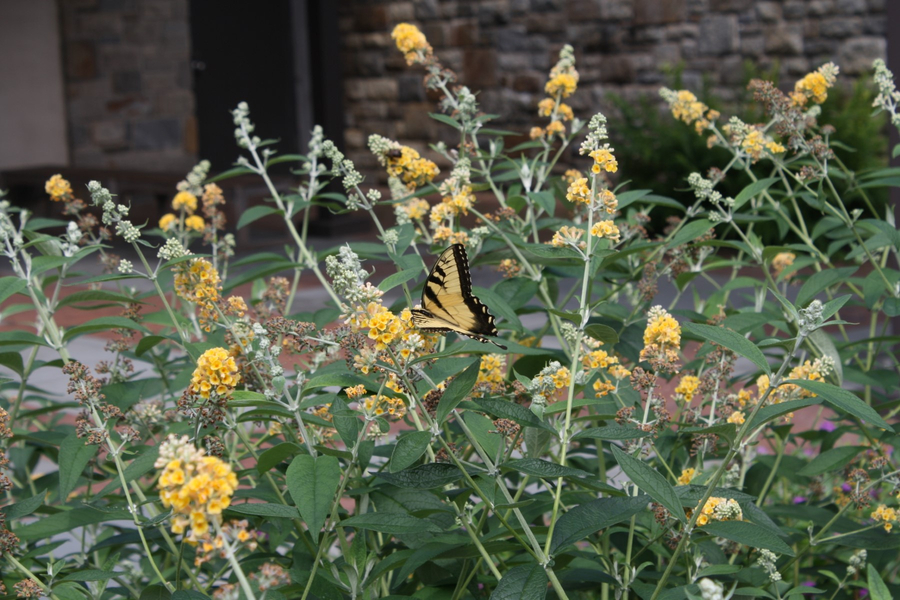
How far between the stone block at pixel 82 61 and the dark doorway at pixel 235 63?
112cm

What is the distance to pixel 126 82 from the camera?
958 cm

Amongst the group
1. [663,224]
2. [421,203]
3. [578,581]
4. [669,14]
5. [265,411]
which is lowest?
[663,224]

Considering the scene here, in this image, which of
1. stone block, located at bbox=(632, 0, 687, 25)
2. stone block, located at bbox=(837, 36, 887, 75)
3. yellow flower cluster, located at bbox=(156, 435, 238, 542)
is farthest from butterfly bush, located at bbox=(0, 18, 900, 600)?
stone block, located at bbox=(632, 0, 687, 25)

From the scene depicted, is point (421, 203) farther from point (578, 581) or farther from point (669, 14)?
point (669, 14)

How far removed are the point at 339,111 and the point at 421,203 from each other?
302 inches

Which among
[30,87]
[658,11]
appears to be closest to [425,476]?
[658,11]

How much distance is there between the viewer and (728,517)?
1.31 meters

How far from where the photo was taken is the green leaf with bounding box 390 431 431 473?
120 cm

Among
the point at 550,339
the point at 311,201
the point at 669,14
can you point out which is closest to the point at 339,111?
the point at 669,14

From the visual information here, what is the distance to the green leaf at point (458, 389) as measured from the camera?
1.22 metres

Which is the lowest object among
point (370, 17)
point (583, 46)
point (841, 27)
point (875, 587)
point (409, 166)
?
point (875, 587)

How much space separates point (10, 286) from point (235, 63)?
30.4 ft

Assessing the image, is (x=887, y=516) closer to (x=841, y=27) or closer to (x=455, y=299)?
(x=455, y=299)

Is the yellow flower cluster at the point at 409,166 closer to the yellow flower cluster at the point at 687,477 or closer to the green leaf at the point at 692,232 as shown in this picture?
the green leaf at the point at 692,232
